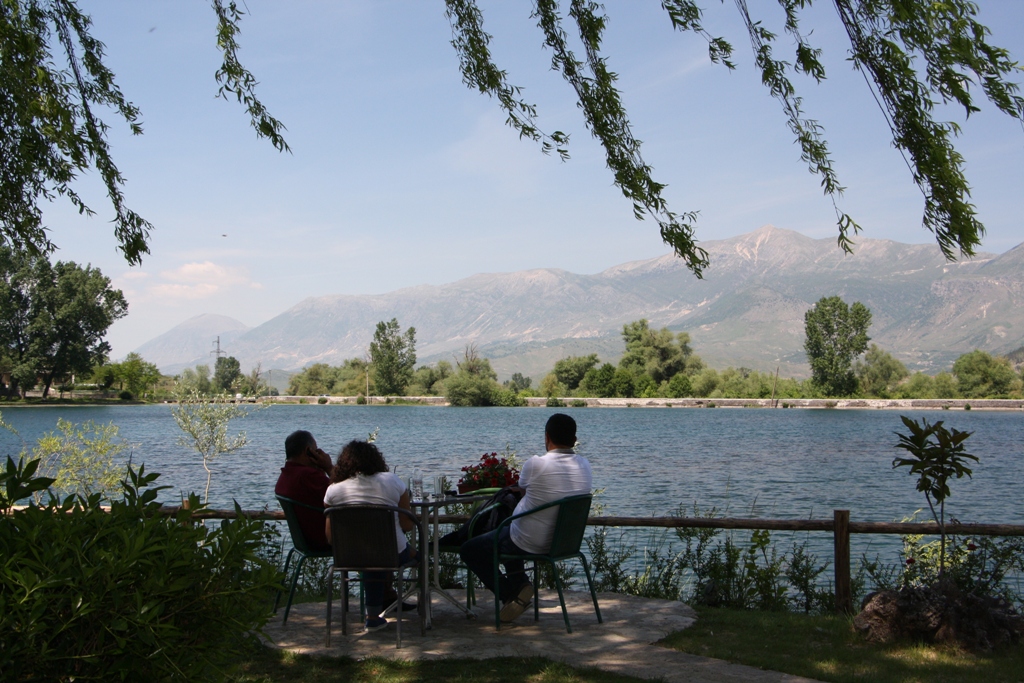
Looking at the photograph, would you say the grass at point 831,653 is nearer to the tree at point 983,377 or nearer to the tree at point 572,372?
the tree at point 983,377

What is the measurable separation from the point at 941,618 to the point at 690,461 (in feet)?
81.9

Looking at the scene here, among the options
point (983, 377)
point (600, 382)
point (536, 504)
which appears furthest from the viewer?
point (600, 382)

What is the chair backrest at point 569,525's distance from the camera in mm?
4727

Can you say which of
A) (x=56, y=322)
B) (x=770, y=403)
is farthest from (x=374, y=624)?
(x=770, y=403)

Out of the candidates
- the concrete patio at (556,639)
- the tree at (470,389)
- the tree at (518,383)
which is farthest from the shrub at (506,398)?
the concrete patio at (556,639)

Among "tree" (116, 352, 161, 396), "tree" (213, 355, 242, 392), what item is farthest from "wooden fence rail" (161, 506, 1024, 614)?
"tree" (213, 355, 242, 392)

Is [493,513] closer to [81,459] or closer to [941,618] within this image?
[941,618]

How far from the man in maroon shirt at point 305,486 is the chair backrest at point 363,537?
0.48 metres

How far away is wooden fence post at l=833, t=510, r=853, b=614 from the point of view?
553 centimetres

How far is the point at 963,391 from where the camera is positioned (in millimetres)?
78438

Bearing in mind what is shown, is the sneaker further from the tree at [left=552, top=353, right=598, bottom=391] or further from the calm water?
the tree at [left=552, top=353, right=598, bottom=391]

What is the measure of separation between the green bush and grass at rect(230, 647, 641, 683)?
1899 mm

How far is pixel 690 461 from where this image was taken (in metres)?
29.0

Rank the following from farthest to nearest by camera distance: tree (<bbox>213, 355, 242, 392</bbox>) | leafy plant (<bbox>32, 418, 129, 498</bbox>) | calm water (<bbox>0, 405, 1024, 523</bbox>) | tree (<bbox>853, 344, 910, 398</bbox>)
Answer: tree (<bbox>213, 355, 242, 392</bbox>)
tree (<bbox>853, 344, 910, 398</bbox>)
calm water (<bbox>0, 405, 1024, 523</bbox>)
leafy plant (<bbox>32, 418, 129, 498</bbox>)
